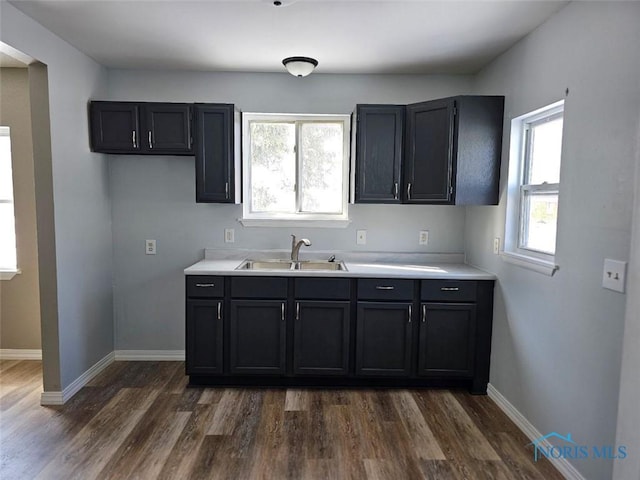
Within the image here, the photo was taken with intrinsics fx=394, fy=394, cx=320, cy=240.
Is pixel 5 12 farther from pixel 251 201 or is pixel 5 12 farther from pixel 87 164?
pixel 251 201

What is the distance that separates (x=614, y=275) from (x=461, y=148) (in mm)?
1385

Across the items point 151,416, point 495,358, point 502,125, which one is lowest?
point 151,416

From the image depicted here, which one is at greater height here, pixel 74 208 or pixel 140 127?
pixel 140 127

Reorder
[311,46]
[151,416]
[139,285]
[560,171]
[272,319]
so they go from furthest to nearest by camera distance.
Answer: [139,285], [272,319], [311,46], [151,416], [560,171]

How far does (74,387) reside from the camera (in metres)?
2.84

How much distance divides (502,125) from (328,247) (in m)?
1.63

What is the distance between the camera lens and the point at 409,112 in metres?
3.01

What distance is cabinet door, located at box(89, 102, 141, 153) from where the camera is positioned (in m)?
3.03

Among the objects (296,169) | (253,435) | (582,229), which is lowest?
(253,435)

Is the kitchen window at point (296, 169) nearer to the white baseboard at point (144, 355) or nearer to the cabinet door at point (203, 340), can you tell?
the cabinet door at point (203, 340)

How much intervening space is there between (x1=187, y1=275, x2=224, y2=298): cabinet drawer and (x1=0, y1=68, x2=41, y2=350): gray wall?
1.58 meters

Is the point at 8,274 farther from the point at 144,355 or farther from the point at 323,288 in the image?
the point at 323,288

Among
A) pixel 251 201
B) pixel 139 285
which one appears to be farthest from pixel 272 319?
pixel 139 285

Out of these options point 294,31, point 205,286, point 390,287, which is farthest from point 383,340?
point 294,31
